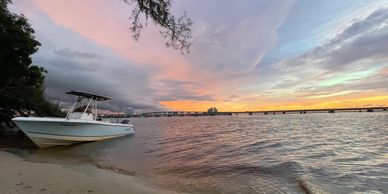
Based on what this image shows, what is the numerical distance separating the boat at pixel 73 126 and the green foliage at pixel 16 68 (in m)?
4.15

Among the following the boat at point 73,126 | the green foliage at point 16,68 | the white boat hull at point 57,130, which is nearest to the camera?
the white boat hull at point 57,130

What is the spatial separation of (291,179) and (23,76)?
66.7ft

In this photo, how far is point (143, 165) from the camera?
38.8 ft

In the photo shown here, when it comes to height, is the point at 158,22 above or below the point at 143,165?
above

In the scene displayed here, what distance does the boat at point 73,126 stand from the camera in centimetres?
1551

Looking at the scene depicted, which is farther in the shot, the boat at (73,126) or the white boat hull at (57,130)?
the boat at (73,126)

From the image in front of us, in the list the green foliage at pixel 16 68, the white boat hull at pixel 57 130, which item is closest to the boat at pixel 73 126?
the white boat hull at pixel 57 130

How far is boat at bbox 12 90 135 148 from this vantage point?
1551 centimetres

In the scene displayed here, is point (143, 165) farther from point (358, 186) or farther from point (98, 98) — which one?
point (98, 98)

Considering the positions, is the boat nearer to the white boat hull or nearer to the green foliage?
the white boat hull

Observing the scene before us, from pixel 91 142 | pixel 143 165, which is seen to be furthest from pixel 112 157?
pixel 91 142

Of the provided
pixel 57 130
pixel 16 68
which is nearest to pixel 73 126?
pixel 57 130

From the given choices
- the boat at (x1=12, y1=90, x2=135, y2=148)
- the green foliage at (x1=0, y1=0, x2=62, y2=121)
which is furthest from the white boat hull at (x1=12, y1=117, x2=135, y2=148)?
the green foliage at (x1=0, y1=0, x2=62, y2=121)

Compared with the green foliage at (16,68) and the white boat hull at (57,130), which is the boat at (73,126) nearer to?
the white boat hull at (57,130)
